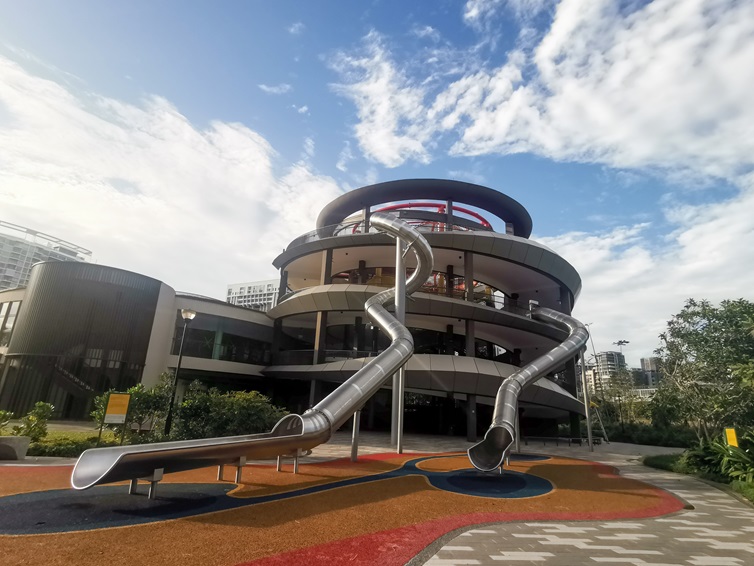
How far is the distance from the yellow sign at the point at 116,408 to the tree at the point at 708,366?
1056 inches

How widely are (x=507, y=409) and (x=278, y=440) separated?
1021 centimetres

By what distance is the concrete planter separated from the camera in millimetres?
13594

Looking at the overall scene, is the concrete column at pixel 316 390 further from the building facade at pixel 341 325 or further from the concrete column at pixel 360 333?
the concrete column at pixel 360 333

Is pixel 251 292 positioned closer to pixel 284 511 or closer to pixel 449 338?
pixel 449 338

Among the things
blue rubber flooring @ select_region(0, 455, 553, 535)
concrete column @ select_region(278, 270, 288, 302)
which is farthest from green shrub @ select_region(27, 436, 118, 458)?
concrete column @ select_region(278, 270, 288, 302)

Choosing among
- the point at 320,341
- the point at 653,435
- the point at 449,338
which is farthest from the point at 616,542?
the point at 653,435

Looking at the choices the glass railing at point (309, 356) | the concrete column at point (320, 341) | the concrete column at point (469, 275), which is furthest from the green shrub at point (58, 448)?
the concrete column at point (469, 275)

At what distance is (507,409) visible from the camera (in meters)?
17.1

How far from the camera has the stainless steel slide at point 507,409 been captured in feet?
50.3

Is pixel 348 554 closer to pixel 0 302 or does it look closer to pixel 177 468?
pixel 177 468

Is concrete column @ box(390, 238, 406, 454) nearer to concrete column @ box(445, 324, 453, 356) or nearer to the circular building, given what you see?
Result: the circular building

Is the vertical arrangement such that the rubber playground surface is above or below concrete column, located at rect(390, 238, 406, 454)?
below

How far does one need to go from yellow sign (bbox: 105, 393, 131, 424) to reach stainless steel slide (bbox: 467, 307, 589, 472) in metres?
13.4

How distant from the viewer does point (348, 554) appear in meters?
6.55
